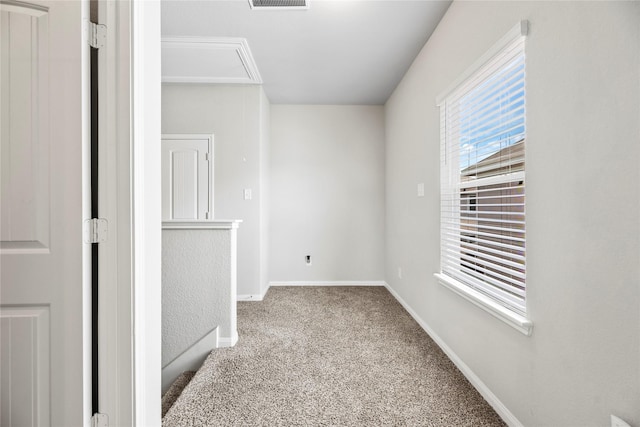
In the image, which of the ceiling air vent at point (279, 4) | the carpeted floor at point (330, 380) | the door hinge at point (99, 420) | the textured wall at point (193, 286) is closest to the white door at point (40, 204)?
the door hinge at point (99, 420)

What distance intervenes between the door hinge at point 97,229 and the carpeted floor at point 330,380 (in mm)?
1021

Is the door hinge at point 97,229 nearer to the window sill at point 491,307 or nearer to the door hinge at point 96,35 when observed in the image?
the door hinge at point 96,35

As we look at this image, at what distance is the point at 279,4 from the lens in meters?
2.28

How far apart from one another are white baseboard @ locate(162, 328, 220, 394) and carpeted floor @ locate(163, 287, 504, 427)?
132 mm

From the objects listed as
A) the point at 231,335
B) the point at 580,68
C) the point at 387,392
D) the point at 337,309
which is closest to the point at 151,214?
the point at 231,335

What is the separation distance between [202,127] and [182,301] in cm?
224

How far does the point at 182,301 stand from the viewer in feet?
7.88

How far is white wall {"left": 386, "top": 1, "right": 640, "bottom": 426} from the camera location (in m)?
0.98

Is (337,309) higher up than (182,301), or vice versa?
(182,301)

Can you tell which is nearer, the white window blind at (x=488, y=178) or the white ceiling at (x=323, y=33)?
the white window blind at (x=488, y=178)

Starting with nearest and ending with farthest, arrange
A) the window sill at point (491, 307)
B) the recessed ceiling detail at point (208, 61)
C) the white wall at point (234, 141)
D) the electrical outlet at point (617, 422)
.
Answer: the electrical outlet at point (617, 422)
the window sill at point (491, 307)
the recessed ceiling detail at point (208, 61)
the white wall at point (234, 141)

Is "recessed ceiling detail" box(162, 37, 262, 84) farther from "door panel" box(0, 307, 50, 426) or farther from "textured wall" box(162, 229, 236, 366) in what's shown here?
"door panel" box(0, 307, 50, 426)

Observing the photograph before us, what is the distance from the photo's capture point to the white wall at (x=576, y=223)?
0.98 m

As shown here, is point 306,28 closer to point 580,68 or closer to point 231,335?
point 580,68
